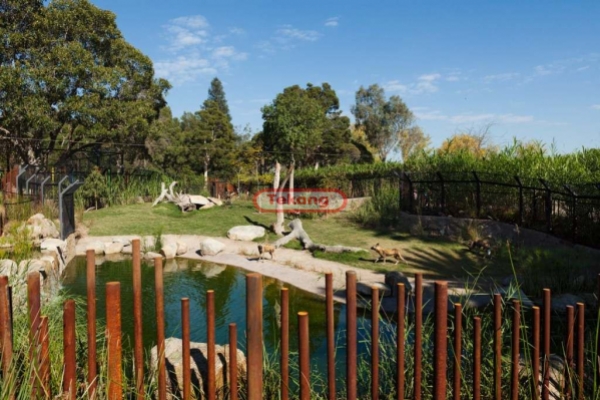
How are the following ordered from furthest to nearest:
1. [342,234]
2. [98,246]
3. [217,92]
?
[217,92]
[342,234]
[98,246]

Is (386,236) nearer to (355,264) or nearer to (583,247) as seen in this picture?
(355,264)

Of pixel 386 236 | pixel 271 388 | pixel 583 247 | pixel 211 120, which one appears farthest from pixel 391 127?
pixel 271 388

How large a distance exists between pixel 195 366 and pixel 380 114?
43.7 metres

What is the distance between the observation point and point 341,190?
22109 mm

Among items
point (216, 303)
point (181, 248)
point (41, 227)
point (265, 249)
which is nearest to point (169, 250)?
point (181, 248)

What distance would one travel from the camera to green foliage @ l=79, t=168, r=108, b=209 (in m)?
18.0

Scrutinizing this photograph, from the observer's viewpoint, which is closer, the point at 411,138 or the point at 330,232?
the point at 330,232

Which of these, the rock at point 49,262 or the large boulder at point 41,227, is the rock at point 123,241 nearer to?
the large boulder at point 41,227

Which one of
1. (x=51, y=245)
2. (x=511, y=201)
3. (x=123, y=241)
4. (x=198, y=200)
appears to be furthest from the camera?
(x=198, y=200)

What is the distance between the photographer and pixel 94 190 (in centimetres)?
1816

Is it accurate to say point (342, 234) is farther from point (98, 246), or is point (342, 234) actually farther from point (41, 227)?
point (41, 227)

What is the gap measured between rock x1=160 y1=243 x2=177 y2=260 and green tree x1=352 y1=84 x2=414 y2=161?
119 feet

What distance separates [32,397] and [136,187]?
776 inches

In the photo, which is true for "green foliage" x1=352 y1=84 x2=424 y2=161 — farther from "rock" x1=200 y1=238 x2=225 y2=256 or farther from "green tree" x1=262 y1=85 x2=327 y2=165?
"rock" x1=200 y1=238 x2=225 y2=256
